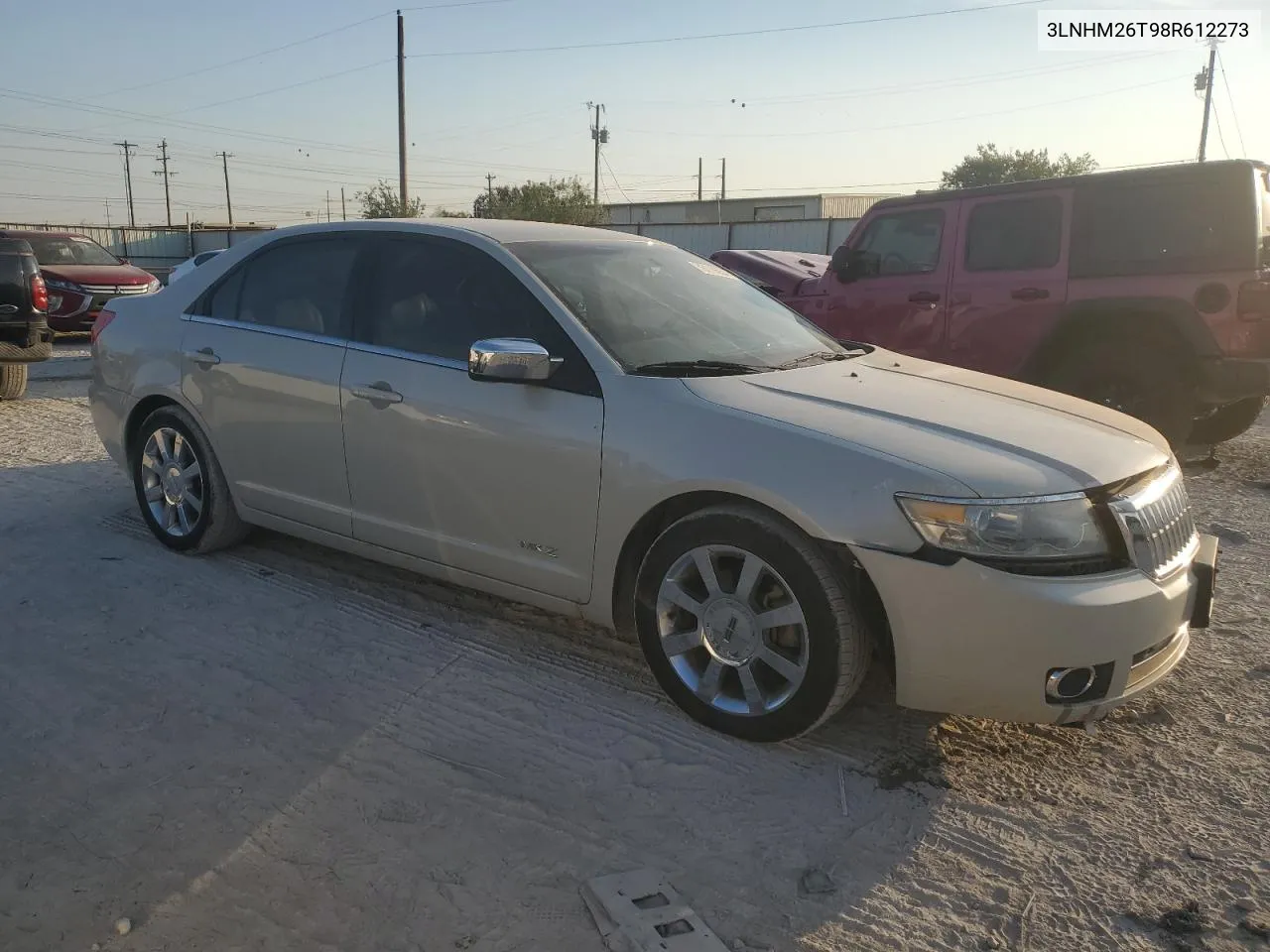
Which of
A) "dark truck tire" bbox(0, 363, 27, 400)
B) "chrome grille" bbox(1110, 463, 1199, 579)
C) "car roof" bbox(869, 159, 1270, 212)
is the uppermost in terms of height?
"car roof" bbox(869, 159, 1270, 212)

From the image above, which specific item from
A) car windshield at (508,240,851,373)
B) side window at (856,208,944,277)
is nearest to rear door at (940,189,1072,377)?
side window at (856,208,944,277)

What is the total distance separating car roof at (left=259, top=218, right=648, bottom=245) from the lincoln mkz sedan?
24 millimetres

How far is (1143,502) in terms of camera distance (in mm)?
3004

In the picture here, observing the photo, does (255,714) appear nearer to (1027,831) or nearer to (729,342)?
(729,342)

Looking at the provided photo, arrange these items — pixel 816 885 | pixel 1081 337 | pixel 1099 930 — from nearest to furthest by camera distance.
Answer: pixel 1099 930
pixel 816 885
pixel 1081 337

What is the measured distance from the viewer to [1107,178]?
6590 mm

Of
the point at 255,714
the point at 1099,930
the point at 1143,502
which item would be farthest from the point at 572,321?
the point at 1099,930

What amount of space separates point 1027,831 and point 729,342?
2.02 m

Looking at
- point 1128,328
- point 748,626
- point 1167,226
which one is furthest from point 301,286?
point 1167,226

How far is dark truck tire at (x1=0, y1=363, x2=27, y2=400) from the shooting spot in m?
9.58

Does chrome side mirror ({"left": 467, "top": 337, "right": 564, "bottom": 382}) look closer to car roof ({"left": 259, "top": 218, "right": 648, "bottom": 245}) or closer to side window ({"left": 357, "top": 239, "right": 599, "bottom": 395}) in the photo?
side window ({"left": 357, "top": 239, "right": 599, "bottom": 395})

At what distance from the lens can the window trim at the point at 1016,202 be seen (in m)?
6.78

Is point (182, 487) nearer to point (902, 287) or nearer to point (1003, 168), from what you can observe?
point (902, 287)

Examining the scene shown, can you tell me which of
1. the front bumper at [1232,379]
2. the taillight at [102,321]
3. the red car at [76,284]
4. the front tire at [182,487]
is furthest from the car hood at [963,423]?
the red car at [76,284]
